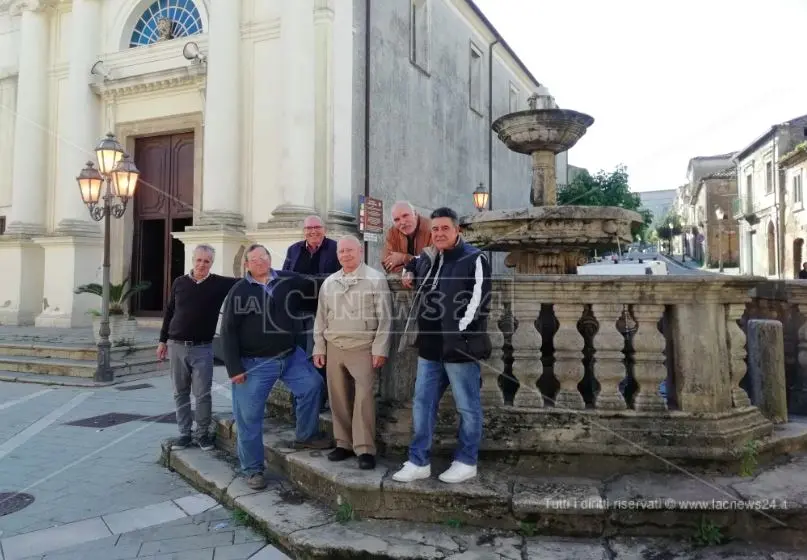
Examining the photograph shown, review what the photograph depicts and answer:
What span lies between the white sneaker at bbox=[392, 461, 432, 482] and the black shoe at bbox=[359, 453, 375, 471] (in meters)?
0.26

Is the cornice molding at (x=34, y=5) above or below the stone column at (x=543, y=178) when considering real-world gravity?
above

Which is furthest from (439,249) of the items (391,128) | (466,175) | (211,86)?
(466,175)

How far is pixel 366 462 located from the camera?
3.88 metres

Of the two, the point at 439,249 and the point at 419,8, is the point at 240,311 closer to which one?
the point at 439,249

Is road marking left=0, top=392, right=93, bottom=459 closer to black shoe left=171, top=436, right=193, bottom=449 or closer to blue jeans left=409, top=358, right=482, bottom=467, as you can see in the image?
black shoe left=171, top=436, right=193, bottom=449

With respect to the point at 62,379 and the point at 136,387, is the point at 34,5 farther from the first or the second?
the point at 136,387

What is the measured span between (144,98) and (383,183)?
6139 millimetres

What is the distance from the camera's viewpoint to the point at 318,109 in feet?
39.6

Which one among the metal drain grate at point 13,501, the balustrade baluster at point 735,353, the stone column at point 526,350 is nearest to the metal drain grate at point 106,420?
the metal drain grate at point 13,501

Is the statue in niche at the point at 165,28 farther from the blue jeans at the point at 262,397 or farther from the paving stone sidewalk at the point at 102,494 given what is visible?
the blue jeans at the point at 262,397

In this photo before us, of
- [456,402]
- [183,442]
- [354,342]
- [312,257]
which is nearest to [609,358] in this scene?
[456,402]

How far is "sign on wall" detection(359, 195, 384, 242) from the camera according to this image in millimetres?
12828

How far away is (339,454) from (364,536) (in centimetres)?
82

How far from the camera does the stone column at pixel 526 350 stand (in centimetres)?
385
